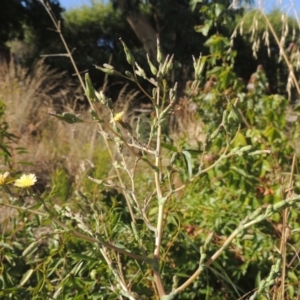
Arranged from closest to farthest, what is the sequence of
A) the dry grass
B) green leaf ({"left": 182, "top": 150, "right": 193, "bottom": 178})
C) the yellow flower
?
the yellow flower, green leaf ({"left": 182, "top": 150, "right": 193, "bottom": 178}), the dry grass

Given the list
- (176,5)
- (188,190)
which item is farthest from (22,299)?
(176,5)

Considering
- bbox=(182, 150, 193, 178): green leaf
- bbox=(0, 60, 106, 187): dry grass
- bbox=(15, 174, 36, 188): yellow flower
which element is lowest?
bbox=(0, 60, 106, 187): dry grass

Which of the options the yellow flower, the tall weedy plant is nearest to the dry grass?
the tall weedy plant

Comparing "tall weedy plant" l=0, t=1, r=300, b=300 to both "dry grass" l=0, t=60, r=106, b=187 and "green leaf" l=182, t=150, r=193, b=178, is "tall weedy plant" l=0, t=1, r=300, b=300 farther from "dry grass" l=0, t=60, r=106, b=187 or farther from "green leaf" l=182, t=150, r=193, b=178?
"dry grass" l=0, t=60, r=106, b=187

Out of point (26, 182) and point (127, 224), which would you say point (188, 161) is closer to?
point (26, 182)

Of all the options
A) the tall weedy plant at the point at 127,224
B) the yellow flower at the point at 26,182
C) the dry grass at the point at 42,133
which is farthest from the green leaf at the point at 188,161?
the dry grass at the point at 42,133

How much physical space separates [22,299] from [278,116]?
4.28 ft

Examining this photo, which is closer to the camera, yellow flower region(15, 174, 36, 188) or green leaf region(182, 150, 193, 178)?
yellow flower region(15, 174, 36, 188)

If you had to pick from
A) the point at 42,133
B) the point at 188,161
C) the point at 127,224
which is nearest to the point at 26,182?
the point at 188,161

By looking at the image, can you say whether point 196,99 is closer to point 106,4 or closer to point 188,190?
point 188,190

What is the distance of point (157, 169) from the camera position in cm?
86

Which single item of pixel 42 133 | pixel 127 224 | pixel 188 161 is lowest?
pixel 42 133

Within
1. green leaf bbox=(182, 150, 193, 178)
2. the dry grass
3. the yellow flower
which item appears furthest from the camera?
the dry grass

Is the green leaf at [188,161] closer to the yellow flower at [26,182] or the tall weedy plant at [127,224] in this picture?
the tall weedy plant at [127,224]
